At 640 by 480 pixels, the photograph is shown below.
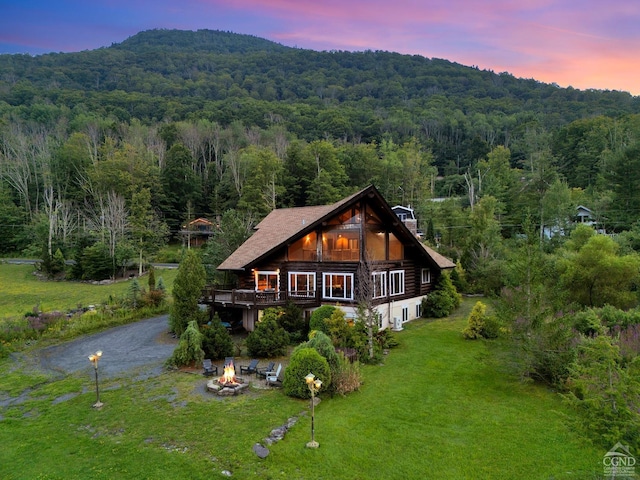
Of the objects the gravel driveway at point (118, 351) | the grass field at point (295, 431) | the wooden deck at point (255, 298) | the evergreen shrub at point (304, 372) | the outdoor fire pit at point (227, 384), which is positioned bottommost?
the gravel driveway at point (118, 351)

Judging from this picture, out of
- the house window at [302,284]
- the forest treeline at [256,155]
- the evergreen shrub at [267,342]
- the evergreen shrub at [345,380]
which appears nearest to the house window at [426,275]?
the house window at [302,284]

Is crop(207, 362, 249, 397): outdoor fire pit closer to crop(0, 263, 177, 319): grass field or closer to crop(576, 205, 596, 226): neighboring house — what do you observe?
crop(0, 263, 177, 319): grass field

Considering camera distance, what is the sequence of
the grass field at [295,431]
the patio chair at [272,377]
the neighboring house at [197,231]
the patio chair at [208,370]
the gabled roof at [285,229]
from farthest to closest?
the neighboring house at [197,231], the gabled roof at [285,229], the patio chair at [208,370], the patio chair at [272,377], the grass field at [295,431]

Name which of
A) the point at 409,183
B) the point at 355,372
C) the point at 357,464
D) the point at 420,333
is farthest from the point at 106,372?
the point at 409,183

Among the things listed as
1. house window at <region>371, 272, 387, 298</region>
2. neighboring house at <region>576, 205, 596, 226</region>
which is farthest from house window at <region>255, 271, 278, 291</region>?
neighboring house at <region>576, 205, 596, 226</region>

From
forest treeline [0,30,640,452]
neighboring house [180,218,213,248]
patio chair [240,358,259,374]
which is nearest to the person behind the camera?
forest treeline [0,30,640,452]

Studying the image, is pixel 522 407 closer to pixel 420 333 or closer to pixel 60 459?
pixel 420 333

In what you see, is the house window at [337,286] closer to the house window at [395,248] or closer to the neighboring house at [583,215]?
the house window at [395,248]

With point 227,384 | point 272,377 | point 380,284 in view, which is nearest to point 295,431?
point 272,377
